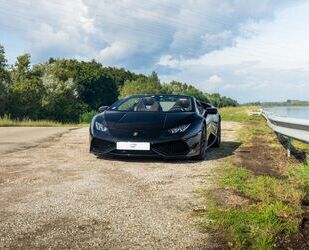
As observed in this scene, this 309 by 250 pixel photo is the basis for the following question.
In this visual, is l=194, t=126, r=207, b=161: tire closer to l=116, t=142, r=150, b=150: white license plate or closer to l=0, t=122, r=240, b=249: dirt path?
l=0, t=122, r=240, b=249: dirt path

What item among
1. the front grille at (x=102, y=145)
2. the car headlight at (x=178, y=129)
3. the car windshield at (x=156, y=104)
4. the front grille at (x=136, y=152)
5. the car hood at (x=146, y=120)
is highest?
the car windshield at (x=156, y=104)

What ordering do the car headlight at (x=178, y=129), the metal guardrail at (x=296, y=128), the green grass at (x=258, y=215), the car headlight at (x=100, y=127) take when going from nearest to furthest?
the green grass at (x=258, y=215), the metal guardrail at (x=296, y=128), the car headlight at (x=178, y=129), the car headlight at (x=100, y=127)

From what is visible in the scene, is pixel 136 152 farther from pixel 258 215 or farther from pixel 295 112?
pixel 295 112

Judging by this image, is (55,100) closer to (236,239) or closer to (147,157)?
(147,157)

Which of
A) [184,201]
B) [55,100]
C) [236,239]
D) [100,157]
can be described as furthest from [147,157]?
[55,100]

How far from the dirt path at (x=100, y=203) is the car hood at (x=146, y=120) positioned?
62cm

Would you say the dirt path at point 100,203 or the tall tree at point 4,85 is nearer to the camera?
the dirt path at point 100,203

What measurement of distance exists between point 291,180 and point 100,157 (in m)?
3.52

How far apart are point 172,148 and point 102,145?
122cm

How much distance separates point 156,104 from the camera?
9.12 metres

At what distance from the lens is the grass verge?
3.54 m

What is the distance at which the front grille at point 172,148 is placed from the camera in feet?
25.1

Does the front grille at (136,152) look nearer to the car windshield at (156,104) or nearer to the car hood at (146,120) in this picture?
the car hood at (146,120)

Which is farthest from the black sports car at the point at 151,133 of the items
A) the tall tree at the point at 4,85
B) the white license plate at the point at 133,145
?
the tall tree at the point at 4,85
